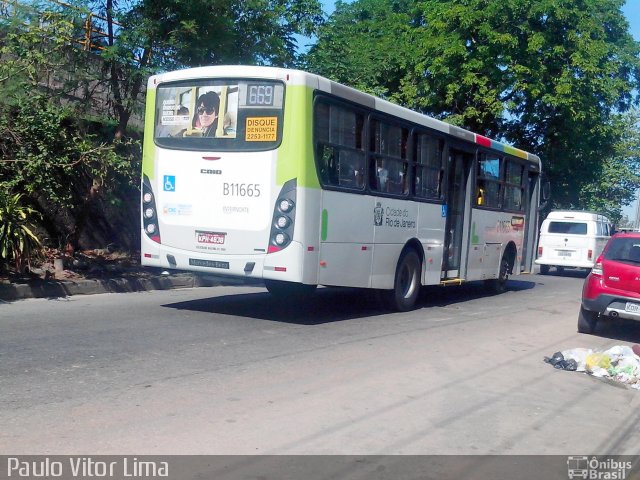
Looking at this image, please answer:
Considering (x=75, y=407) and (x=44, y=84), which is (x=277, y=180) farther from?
(x=44, y=84)

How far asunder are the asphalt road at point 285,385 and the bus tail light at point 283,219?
45.9 inches

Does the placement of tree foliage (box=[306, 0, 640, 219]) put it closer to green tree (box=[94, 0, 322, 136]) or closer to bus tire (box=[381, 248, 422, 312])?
green tree (box=[94, 0, 322, 136])

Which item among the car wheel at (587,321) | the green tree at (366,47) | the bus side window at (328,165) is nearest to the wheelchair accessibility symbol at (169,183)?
the bus side window at (328,165)

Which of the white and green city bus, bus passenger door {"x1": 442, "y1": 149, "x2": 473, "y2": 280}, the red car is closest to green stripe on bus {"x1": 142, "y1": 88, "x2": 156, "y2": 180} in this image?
the white and green city bus

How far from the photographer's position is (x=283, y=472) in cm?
484

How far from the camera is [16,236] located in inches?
433

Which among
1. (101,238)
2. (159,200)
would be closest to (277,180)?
(159,200)

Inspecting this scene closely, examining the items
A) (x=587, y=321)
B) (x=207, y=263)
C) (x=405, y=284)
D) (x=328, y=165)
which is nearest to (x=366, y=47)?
(x=405, y=284)

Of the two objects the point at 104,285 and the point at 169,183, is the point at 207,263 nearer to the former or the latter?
the point at 169,183

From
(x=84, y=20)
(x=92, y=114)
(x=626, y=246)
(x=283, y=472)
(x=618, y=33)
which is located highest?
(x=618, y=33)

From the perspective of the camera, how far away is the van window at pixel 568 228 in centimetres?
2533

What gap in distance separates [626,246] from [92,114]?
31.2ft

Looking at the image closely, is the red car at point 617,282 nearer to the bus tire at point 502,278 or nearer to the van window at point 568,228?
the bus tire at point 502,278

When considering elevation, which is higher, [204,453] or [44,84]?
[44,84]
